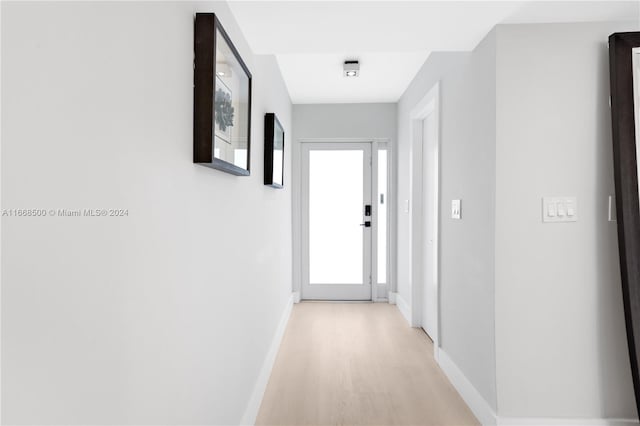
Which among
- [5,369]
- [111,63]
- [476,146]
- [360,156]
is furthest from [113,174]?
[360,156]

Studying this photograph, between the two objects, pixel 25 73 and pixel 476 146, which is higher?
pixel 476 146

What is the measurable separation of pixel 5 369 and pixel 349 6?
1.63 meters

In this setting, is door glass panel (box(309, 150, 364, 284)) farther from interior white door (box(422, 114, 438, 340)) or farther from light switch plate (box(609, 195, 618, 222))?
light switch plate (box(609, 195, 618, 222))

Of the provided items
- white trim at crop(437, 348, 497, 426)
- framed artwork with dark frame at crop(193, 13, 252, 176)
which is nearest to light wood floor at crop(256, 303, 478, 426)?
white trim at crop(437, 348, 497, 426)

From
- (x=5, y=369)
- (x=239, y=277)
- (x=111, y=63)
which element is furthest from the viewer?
(x=239, y=277)

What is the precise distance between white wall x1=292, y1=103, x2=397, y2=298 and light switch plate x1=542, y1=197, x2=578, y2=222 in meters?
2.63

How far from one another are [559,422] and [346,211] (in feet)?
9.91

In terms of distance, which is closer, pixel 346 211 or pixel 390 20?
pixel 390 20

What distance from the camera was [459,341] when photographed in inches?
96.0

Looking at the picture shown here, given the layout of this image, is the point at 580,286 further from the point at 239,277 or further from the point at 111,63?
the point at 111,63

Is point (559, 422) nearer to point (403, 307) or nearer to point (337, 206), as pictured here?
point (403, 307)

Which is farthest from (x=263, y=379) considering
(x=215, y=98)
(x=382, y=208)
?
(x=382, y=208)

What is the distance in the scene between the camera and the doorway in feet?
15.1

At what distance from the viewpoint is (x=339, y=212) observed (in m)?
4.61
